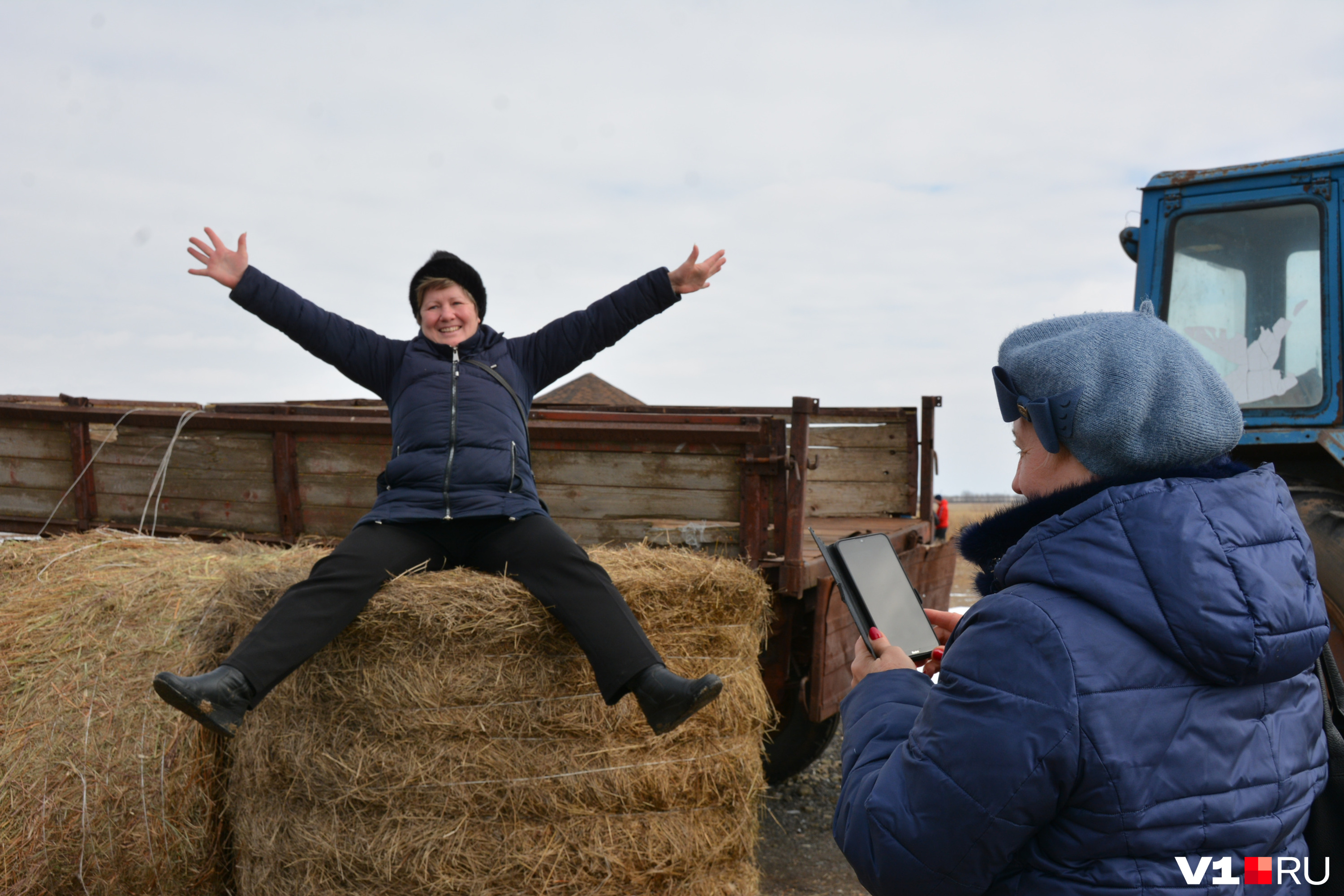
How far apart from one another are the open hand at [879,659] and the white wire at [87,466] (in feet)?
14.0

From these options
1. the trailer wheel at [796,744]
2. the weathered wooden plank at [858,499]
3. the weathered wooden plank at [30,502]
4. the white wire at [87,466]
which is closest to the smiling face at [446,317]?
the white wire at [87,466]

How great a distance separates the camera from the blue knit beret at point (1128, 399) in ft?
3.96

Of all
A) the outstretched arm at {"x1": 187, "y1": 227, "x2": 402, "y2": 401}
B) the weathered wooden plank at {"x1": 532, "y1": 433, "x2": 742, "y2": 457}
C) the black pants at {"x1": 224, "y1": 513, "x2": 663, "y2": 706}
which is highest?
the outstretched arm at {"x1": 187, "y1": 227, "x2": 402, "y2": 401}

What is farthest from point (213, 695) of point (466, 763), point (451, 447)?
point (451, 447)

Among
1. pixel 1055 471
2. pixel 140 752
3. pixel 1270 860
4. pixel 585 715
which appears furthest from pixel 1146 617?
pixel 140 752

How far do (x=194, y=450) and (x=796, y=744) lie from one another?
129 inches

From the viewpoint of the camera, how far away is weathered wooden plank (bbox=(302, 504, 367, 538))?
14.1ft

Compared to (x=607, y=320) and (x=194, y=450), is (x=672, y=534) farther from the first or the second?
(x=194, y=450)

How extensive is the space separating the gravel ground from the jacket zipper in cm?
164

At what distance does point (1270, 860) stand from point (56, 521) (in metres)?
5.51

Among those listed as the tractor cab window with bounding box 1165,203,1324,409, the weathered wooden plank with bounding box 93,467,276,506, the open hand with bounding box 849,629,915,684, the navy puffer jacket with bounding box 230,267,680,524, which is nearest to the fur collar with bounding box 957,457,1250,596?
the open hand with bounding box 849,629,915,684

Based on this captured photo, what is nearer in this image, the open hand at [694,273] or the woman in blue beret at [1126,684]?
the woman in blue beret at [1126,684]

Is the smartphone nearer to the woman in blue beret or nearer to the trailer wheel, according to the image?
the woman in blue beret

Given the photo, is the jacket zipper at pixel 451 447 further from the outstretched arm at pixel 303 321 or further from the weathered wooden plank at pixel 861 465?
the weathered wooden plank at pixel 861 465
